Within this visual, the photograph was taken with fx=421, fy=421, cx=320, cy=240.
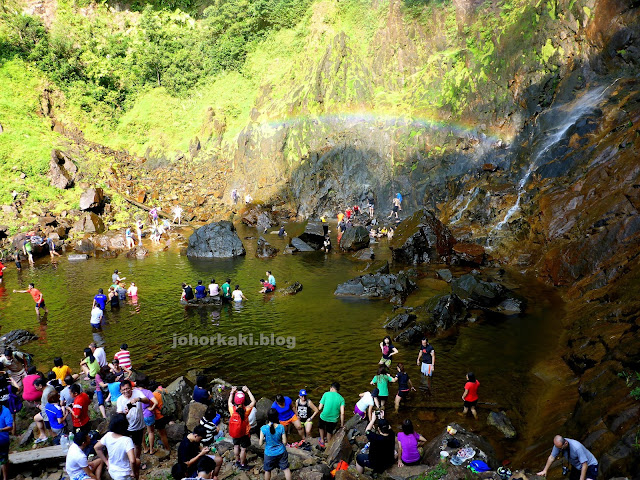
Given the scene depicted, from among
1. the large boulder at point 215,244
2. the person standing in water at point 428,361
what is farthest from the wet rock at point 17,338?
the person standing in water at point 428,361

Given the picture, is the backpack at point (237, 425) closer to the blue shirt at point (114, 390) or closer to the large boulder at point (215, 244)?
the blue shirt at point (114, 390)

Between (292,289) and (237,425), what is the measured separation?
16.7m

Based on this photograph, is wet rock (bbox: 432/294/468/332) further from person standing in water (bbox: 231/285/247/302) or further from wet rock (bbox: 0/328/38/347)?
wet rock (bbox: 0/328/38/347)

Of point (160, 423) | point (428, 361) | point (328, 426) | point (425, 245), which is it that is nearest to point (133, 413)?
point (160, 423)

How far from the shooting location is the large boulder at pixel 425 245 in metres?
31.9

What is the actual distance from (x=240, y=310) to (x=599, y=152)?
85.1ft

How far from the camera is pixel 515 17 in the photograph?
42.8 meters

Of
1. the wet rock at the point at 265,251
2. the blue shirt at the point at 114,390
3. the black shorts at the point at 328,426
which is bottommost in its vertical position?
the wet rock at the point at 265,251

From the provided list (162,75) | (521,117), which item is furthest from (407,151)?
(162,75)

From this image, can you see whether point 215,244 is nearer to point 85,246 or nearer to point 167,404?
point 85,246

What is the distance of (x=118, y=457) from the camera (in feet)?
28.6

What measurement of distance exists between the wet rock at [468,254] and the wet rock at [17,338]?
2646 centimetres

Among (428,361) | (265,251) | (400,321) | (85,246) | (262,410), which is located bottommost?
(85,246)

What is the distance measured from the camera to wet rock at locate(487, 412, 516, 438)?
12.9 m
